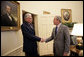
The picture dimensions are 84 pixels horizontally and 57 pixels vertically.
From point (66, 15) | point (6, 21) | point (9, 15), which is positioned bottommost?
point (6, 21)

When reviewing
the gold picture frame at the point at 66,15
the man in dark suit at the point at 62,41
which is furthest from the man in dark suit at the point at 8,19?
the gold picture frame at the point at 66,15

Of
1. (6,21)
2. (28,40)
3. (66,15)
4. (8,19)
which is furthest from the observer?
(66,15)

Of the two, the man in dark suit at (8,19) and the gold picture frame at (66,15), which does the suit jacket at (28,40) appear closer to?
the man in dark suit at (8,19)

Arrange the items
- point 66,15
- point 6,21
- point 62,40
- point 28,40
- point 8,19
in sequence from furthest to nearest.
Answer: point 66,15 → point 8,19 → point 6,21 → point 28,40 → point 62,40

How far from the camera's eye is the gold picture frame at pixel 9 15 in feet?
7.77

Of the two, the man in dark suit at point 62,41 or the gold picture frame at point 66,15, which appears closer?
the man in dark suit at point 62,41

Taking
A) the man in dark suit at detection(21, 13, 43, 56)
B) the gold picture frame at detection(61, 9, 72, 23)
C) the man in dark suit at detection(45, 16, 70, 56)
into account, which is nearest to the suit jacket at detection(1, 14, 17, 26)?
the man in dark suit at detection(21, 13, 43, 56)

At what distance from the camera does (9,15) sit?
2668 millimetres

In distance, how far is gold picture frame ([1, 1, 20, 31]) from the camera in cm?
237

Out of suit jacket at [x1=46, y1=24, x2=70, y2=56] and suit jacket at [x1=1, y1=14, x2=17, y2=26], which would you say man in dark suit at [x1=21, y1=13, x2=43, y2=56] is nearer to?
suit jacket at [x1=1, y1=14, x2=17, y2=26]

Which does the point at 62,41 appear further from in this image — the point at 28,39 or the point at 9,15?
the point at 9,15

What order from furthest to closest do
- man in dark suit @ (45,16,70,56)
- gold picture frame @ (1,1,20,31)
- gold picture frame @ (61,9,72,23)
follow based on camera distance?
gold picture frame @ (61,9,72,23) < gold picture frame @ (1,1,20,31) < man in dark suit @ (45,16,70,56)

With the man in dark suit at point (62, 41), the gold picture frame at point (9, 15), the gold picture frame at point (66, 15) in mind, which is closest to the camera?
the man in dark suit at point (62, 41)

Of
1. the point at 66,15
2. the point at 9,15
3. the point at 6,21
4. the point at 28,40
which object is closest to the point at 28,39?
the point at 28,40
